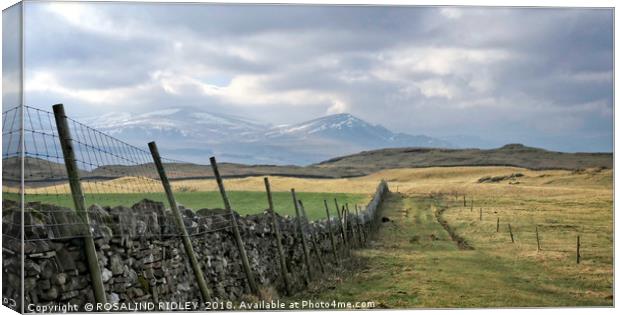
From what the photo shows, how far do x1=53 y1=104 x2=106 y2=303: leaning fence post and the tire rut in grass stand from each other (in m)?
6.64

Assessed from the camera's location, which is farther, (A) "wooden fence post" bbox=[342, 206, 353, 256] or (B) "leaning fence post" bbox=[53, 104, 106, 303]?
(A) "wooden fence post" bbox=[342, 206, 353, 256]

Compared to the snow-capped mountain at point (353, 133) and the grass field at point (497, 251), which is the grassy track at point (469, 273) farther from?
the snow-capped mountain at point (353, 133)

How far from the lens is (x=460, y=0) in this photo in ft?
38.0

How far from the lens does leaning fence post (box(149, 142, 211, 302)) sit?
10.5m

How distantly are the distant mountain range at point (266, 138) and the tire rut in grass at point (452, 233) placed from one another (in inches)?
79.0

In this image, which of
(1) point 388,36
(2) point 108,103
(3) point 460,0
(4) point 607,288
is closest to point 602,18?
(3) point 460,0

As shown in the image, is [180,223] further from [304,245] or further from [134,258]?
[304,245]

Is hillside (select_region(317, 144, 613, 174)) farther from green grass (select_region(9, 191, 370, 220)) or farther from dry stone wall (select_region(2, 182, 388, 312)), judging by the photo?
green grass (select_region(9, 191, 370, 220))

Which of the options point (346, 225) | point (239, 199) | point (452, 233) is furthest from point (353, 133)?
point (346, 225)

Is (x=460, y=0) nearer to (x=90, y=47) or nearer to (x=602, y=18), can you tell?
(x=602, y=18)

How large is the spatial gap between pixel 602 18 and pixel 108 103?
7.11m

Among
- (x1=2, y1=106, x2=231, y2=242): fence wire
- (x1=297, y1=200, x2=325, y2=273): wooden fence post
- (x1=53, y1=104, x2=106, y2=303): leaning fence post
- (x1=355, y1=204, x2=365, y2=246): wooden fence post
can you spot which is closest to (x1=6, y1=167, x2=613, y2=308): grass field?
(x1=2, y1=106, x2=231, y2=242): fence wire

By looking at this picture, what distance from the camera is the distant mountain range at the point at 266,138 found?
11586mm

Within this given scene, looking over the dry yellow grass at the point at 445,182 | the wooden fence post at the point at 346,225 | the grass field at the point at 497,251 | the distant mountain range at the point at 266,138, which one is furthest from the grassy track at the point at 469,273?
the wooden fence post at the point at 346,225
